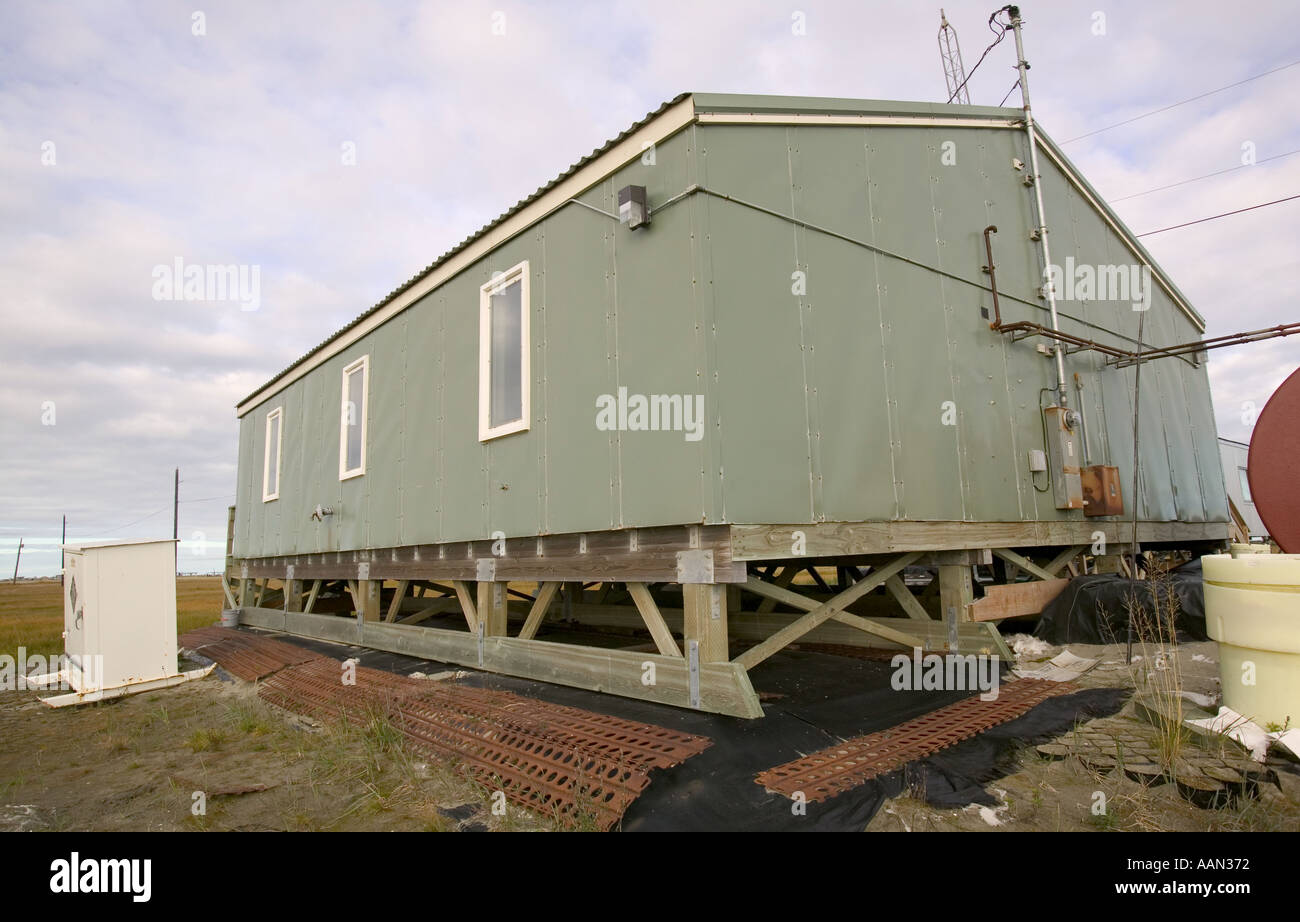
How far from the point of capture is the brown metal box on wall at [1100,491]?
836 cm

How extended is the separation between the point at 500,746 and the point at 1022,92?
30.7 feet

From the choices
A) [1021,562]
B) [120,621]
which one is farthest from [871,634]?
[120,621]

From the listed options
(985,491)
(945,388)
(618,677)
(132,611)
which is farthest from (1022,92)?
(132,611)

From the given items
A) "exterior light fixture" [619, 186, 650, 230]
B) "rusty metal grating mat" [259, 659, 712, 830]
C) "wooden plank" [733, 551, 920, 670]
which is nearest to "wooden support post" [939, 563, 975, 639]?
"wooden plank" [733, 551, 920, 670]

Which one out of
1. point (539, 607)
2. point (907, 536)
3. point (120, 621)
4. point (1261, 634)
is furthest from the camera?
point (120, 621)

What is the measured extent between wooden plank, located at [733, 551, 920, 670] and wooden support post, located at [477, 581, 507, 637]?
110 inches

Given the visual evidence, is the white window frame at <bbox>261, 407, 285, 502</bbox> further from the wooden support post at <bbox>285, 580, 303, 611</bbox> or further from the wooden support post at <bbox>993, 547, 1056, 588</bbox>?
the wooden support post at <bbox>993, 547, 1056, 588</bbox>

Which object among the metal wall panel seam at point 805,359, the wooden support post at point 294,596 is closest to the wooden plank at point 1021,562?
the metal wall panel seam at point 805,359

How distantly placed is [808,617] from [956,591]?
1.93 meters

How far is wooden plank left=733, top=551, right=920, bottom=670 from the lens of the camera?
5.37m

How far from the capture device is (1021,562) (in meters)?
7.96

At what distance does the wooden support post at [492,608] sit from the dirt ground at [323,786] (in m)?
1.96

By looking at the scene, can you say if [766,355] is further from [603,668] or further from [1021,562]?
[1021,562]

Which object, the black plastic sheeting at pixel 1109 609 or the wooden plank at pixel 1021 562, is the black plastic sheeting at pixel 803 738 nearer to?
the black plastic sheeting at pixel 1109 609
